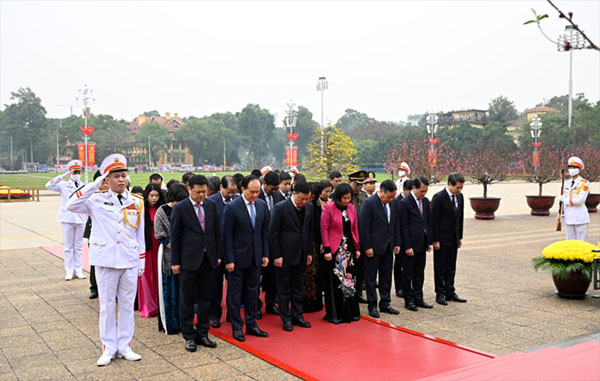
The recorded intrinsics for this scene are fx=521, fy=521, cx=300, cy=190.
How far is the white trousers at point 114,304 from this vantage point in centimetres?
502

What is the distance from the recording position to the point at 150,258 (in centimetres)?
679

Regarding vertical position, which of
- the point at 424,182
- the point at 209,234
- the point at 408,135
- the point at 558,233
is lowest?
the point at 558,233

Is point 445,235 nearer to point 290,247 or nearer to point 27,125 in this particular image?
point 290,247

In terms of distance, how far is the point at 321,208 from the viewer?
22.5 ft

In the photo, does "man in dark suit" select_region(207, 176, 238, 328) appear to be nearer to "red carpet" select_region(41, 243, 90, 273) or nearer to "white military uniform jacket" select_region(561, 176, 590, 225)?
"red carpet" select_region(41, 243, 90, 273)

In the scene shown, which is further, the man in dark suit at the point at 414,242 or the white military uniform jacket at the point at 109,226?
the man in dark suit at the point at 414,242

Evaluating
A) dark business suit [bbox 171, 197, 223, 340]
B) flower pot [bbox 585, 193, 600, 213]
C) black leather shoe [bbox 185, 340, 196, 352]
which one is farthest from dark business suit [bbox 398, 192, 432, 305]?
flower pot [bbox 585, 193, 600, 213]

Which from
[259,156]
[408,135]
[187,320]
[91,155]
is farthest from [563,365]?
[259,156]

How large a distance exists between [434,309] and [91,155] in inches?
1366

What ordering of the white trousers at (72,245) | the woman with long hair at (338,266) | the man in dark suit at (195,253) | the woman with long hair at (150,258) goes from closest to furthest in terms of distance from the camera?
the man in dark suit at (195,253)
the woman with long hair at (338,266)
the woman with long hair at (150,258)
the white trousers at (72,245)

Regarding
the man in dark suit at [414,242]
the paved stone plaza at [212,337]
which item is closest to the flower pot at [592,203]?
the paved stone plaza at [212,337]

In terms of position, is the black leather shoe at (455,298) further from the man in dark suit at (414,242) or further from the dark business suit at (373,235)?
the dark business suit at (373,235)

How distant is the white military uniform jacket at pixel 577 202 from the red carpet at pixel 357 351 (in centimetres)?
523

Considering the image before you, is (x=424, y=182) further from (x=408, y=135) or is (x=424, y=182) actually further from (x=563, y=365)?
(x=408, y=135)
